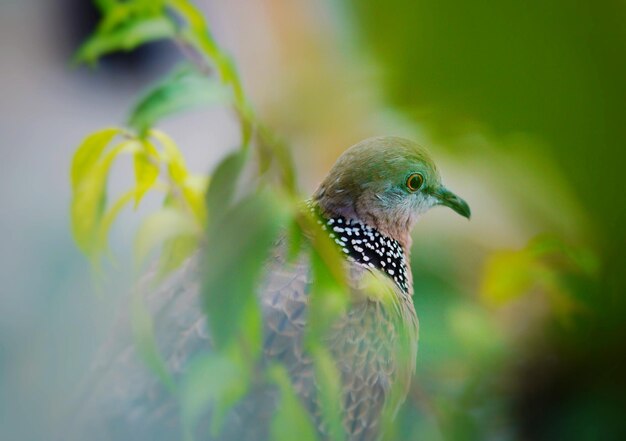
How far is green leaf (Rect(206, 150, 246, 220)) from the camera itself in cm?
26

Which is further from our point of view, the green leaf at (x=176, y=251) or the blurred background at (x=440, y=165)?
the green leaf at (x=176, y=251)

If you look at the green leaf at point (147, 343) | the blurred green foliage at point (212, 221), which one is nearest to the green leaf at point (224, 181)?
the blurred green foliage at point (212, 221)

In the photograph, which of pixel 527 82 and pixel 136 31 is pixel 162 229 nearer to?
pixel 136 31

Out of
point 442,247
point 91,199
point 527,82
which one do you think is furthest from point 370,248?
point 527,82

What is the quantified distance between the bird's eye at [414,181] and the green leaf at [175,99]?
0.10 metres

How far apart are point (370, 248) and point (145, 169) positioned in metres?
0.13

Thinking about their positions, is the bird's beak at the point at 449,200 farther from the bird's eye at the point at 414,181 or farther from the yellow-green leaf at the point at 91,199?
the yellow-green leaf at the point at 91,199

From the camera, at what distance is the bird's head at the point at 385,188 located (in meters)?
0.30

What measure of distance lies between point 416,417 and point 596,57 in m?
0.36

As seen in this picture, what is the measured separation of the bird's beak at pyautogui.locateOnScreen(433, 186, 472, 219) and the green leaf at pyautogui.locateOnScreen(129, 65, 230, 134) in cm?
11

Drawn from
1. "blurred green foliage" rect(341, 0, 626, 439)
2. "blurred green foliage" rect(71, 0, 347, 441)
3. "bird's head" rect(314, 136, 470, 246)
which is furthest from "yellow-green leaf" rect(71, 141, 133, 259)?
"blurred green foliage" rect(341, 0, 626, 439)

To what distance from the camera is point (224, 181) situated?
26 centimetres

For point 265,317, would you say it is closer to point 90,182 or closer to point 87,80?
point 90,182

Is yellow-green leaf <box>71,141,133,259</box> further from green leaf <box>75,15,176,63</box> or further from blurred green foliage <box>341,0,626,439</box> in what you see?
blurred green foliage <box>341,0,626,439</box>
